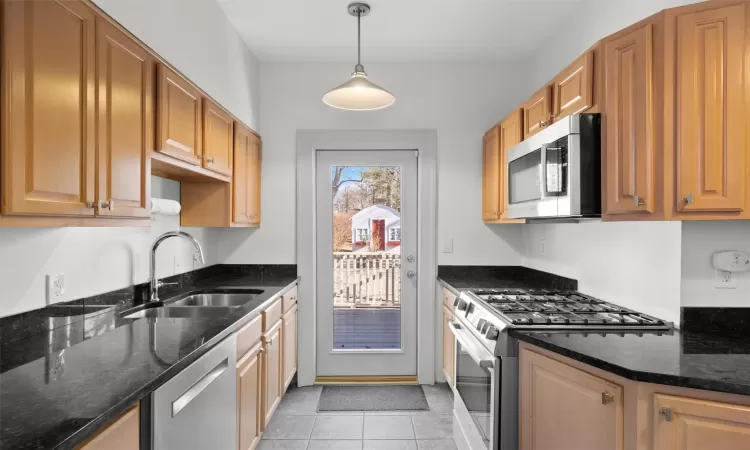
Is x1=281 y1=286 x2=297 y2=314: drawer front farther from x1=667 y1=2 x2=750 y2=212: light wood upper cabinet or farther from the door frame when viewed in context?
x1=667 y1=2 x2=750 y2=212: light wood upper cabinet

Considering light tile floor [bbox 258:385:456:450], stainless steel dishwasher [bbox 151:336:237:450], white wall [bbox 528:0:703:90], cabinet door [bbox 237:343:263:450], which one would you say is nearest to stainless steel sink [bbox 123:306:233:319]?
cabinet door [bbox 237:343:263:450]

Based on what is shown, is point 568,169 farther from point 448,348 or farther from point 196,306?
point 196,306

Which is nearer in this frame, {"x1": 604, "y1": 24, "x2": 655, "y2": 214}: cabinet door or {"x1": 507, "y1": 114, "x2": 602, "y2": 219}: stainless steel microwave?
{"x1": 604, "y1": 24, "x2": 655, "y2": 214}: cabinet door

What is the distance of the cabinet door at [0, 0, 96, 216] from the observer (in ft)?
3.45

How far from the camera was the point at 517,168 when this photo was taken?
8.32ft

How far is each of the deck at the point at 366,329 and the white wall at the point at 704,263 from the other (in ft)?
7.27

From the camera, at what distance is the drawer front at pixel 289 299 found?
294 cm

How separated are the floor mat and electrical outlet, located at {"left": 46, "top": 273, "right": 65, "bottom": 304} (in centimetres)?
192

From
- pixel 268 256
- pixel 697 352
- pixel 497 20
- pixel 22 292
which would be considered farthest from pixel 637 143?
pixel 268 256

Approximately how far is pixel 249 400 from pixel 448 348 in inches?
61.9

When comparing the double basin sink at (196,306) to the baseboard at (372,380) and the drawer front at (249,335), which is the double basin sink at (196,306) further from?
the baseboard at (372,380)

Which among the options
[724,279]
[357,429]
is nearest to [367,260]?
[357,429]

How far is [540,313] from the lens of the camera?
80.0 inches

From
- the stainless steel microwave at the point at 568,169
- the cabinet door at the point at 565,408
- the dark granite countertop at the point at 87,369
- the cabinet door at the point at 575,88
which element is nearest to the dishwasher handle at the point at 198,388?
the dark granite countertop at the point at 87,369
